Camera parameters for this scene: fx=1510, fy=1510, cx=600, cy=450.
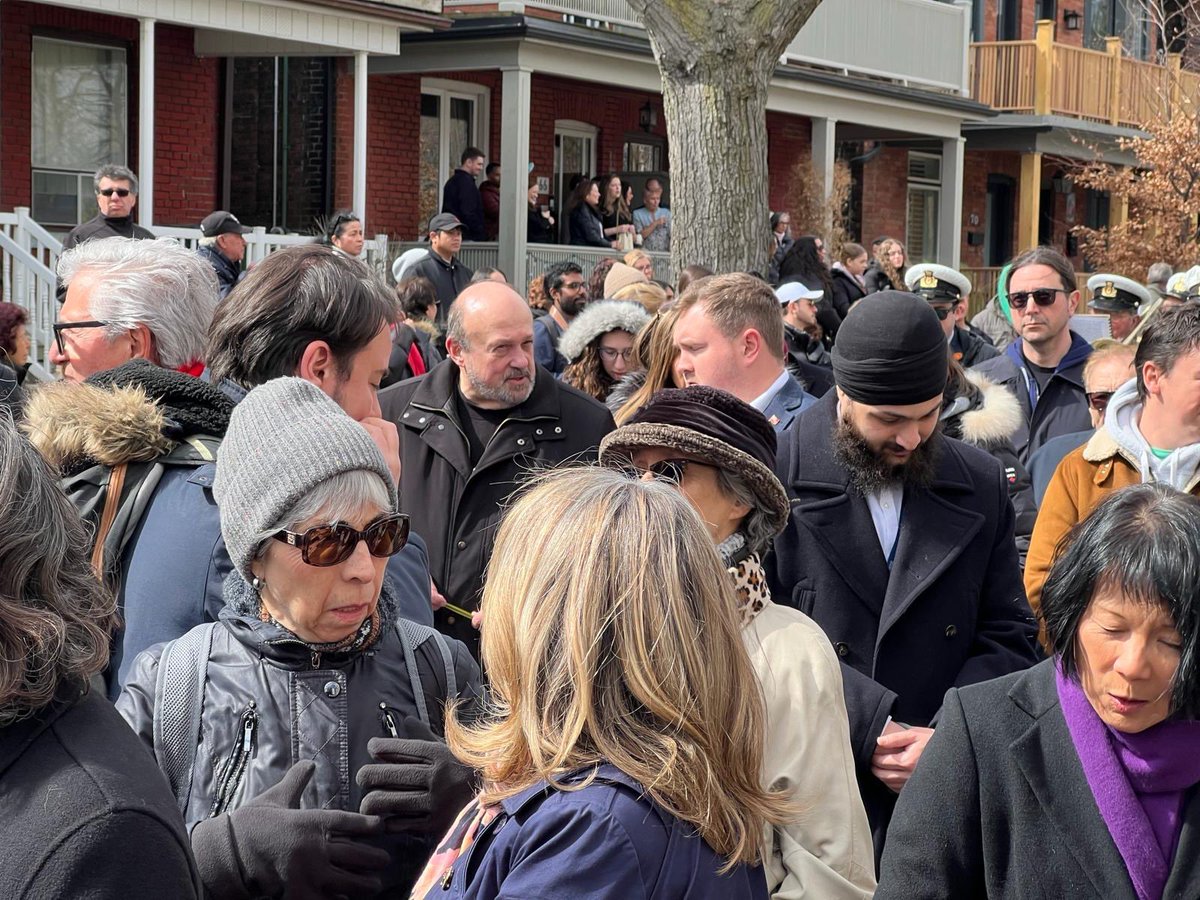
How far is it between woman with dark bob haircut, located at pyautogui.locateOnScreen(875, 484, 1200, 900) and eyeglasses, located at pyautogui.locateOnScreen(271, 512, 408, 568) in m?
1.09

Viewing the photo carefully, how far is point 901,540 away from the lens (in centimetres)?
384

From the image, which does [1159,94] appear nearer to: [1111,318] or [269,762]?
[1111,318]

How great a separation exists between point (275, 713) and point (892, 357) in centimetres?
183

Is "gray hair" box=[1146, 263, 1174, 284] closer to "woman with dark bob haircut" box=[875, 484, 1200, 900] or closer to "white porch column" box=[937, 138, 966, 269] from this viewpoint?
"white porch column" box=[937, 138, 966, 269]

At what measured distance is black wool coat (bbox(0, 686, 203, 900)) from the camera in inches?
70.6

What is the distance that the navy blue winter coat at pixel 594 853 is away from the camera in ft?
6.41

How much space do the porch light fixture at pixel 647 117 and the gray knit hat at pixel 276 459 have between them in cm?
2016

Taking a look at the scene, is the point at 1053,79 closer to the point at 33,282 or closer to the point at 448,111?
the point at 448,111

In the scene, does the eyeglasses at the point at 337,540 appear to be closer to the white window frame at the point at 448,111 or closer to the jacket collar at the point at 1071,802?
the jacket collar at the point at 1071,802

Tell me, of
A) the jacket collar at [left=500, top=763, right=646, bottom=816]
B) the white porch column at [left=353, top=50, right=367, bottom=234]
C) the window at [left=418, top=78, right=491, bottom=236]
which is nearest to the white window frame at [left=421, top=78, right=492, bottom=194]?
the window at [left=418, top=78, right=491, bottom=236]

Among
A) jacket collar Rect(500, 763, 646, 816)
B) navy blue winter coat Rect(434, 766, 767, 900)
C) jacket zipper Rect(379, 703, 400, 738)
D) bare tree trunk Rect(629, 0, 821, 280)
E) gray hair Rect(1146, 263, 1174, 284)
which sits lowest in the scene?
jacket zipper Rect(379, 703, 400, 738)

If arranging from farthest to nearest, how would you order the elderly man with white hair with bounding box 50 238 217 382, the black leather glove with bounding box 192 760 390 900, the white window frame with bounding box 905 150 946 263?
the white window frame with bounding box 905 150 946 263, the elderly man with white hair with bounding box 50 238 217 382, the black leather glove with bounding box 192 760 390 900

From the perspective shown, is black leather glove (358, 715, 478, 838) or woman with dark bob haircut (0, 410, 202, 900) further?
black leather glove (358, 715, 478, 838)

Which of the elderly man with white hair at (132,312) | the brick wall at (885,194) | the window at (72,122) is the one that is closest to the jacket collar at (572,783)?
the elderly man with white hair at (132,312)
